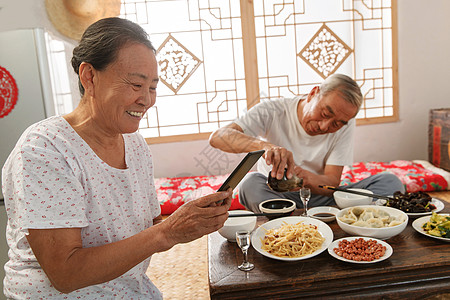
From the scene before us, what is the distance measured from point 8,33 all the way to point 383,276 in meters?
2.46

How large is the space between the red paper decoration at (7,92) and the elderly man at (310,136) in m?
1.30

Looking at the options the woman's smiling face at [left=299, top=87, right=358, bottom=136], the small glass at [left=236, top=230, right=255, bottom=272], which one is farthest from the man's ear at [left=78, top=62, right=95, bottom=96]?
the woman's smiling face at [left=299, top=87, right=358, bottom=136]

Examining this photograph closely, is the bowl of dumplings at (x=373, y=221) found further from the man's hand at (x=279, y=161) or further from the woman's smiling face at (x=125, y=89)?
the woman's smiling face at (x=125, y=89)

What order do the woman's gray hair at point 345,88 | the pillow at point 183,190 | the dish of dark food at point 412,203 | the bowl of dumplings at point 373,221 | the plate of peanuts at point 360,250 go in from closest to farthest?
the plate of peanuts at point 360,250 < the bowl of dumplings at point 373,221 < the dish of dark food at point 412,203 < the woman's gray hair at point 345,88 < the pillow at point 183,190

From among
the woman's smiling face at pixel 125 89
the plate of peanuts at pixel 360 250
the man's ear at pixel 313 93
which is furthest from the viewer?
the man's ear at pixel 313 93

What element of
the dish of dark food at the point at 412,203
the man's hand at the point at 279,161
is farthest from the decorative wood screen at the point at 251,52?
the dish of dark food at the point at 412,203

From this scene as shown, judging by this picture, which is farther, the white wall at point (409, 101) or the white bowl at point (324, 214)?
the white wall at point (409, 101)

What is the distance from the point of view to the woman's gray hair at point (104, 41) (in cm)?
110

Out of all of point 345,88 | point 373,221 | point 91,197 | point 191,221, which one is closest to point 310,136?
point 345,88

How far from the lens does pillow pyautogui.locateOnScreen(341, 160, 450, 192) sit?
140 inches

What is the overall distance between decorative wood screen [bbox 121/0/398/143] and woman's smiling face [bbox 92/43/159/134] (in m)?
3.02

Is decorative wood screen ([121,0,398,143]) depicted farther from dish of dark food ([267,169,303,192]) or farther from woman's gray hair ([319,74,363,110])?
dish of dark food ([267,169,303,192])

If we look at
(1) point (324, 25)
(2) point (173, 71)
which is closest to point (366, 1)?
(1) point (324, 25)

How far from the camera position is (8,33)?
2260mm
